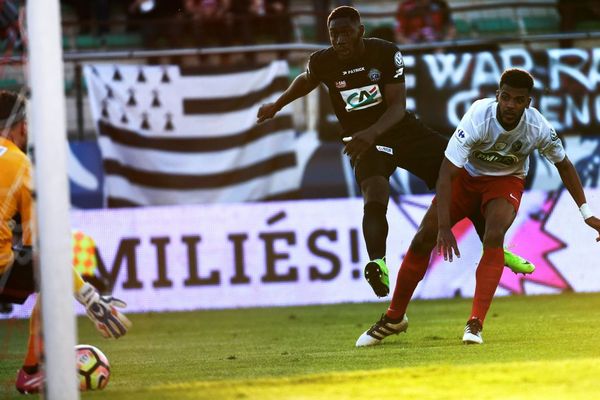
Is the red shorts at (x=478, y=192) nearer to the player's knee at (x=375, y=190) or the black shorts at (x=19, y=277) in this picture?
the player's knee at (x=375, y=190)

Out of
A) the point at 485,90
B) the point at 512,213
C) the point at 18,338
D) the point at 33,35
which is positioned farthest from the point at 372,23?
the point at 33,35

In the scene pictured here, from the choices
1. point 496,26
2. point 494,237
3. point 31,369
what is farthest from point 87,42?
point 31,369

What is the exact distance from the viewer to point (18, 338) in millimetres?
11312

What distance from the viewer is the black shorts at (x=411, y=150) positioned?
895 cm

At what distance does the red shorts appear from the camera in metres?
8.45

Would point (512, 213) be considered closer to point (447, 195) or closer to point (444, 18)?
point (447, 195)

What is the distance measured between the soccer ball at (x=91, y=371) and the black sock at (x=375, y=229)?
239 cm

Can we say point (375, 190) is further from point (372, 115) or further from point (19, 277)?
point (19, 277)

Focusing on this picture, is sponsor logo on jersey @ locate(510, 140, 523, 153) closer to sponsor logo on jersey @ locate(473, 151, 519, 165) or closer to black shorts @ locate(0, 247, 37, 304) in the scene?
sponsor logo on jersey @ locate(473, 151, 519, 165)

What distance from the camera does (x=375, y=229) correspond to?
850cm

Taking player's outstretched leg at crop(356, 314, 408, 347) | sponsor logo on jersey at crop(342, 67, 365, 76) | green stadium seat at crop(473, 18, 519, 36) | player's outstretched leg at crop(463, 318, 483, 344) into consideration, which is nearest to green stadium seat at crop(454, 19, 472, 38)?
green stadium seat at crop(473, 18, 519, 36)

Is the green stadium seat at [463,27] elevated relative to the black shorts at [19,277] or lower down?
elevated

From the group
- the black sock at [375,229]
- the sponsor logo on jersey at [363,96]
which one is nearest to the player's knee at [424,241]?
the black sock at [375,229]

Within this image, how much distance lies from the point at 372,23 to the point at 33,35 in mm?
10848
